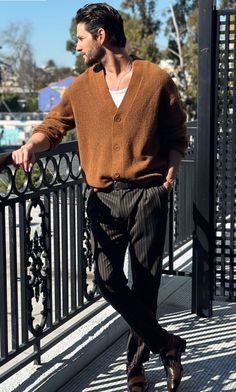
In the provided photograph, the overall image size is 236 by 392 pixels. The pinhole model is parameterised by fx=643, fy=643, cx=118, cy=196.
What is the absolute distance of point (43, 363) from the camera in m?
3.52

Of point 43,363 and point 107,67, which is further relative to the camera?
point 43,363

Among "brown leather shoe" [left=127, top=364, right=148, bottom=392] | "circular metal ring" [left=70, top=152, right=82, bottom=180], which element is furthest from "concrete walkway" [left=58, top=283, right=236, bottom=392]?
"circular metal ring" [left=70, top=152, right=82, bottom=180]

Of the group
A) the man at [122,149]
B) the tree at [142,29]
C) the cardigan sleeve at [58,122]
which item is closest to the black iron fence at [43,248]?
the cardigan sleeve at [58,122]

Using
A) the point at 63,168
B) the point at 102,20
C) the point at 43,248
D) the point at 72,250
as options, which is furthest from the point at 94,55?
the point at 72,250

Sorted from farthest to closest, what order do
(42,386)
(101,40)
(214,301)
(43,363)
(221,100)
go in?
(214,301) → (221,100) → (43,363) → (42,386) → (101,40)

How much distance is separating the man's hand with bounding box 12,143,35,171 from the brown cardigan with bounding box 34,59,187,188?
25 cm

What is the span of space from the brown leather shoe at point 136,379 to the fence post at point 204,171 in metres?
1.27

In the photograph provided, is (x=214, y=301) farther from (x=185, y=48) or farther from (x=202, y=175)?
(x=185, y=48)

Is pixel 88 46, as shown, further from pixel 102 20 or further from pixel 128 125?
pixel 128 125

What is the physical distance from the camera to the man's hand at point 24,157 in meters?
2.84

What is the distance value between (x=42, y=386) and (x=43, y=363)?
242 mm

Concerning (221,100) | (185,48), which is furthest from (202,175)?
(185,48)

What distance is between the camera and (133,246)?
312 centimetres

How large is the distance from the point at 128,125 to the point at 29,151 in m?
0.46
